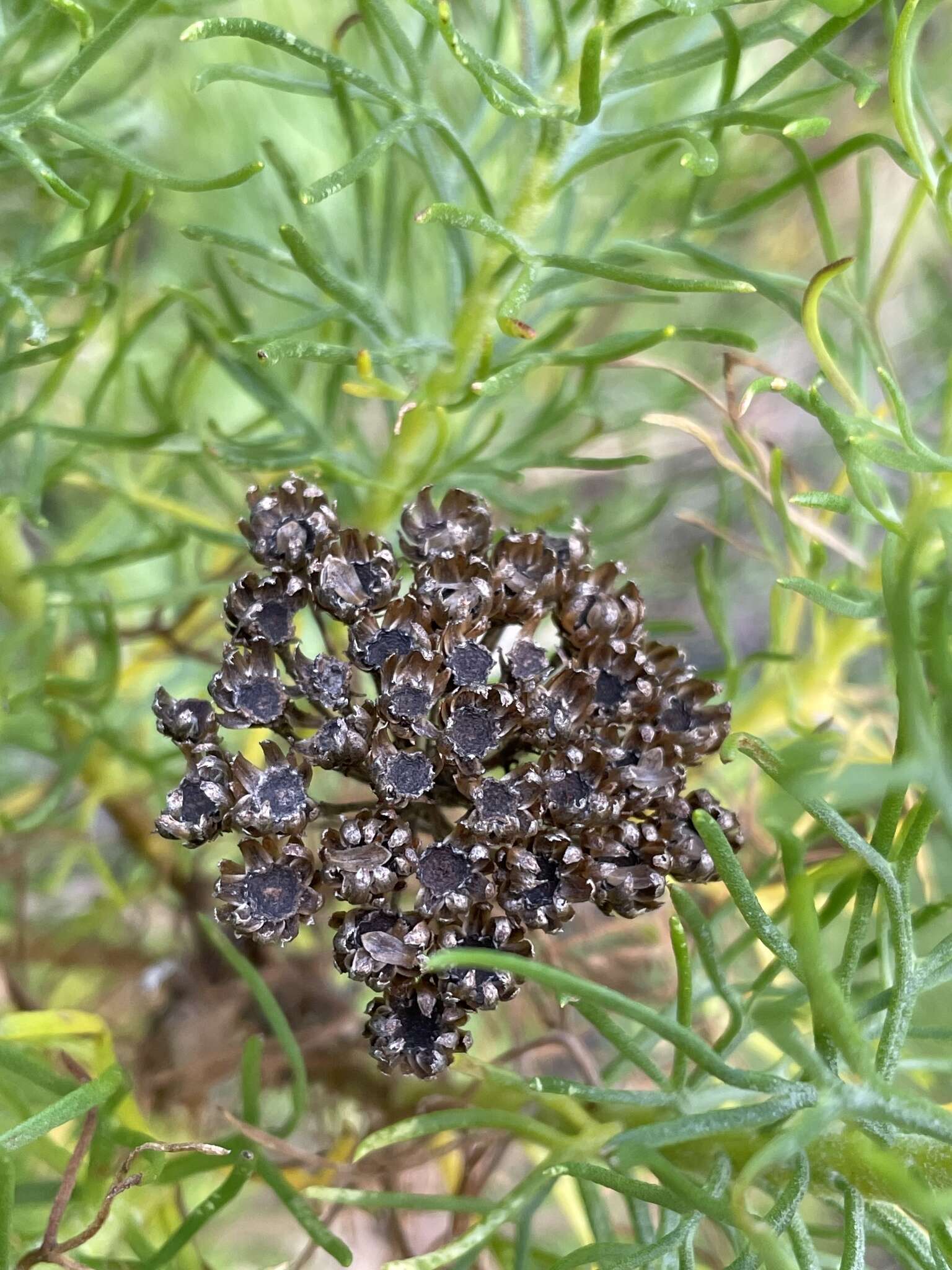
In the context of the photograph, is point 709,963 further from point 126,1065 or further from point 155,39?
point 155,39

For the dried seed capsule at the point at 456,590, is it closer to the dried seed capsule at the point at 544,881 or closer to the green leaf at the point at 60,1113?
the dried seed capsule at the point at 544,881

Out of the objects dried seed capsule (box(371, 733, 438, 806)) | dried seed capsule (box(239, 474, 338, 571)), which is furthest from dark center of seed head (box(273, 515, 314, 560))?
dried seed capsule (box(371, 733, 438, 806))

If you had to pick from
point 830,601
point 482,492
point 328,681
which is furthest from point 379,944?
point 482,492

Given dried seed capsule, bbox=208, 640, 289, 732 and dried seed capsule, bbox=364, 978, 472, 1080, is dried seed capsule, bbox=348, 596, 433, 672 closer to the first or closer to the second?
dried seed capsule, bbox=208, 640, 289, 732

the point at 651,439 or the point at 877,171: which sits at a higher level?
the point at 877,171

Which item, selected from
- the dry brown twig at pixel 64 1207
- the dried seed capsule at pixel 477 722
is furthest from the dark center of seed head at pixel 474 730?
the dry brown twig at pixel 64 1207

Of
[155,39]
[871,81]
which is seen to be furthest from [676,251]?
[155,39]

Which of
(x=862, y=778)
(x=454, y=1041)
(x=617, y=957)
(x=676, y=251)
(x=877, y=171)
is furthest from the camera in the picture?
(x=877, y=171)
